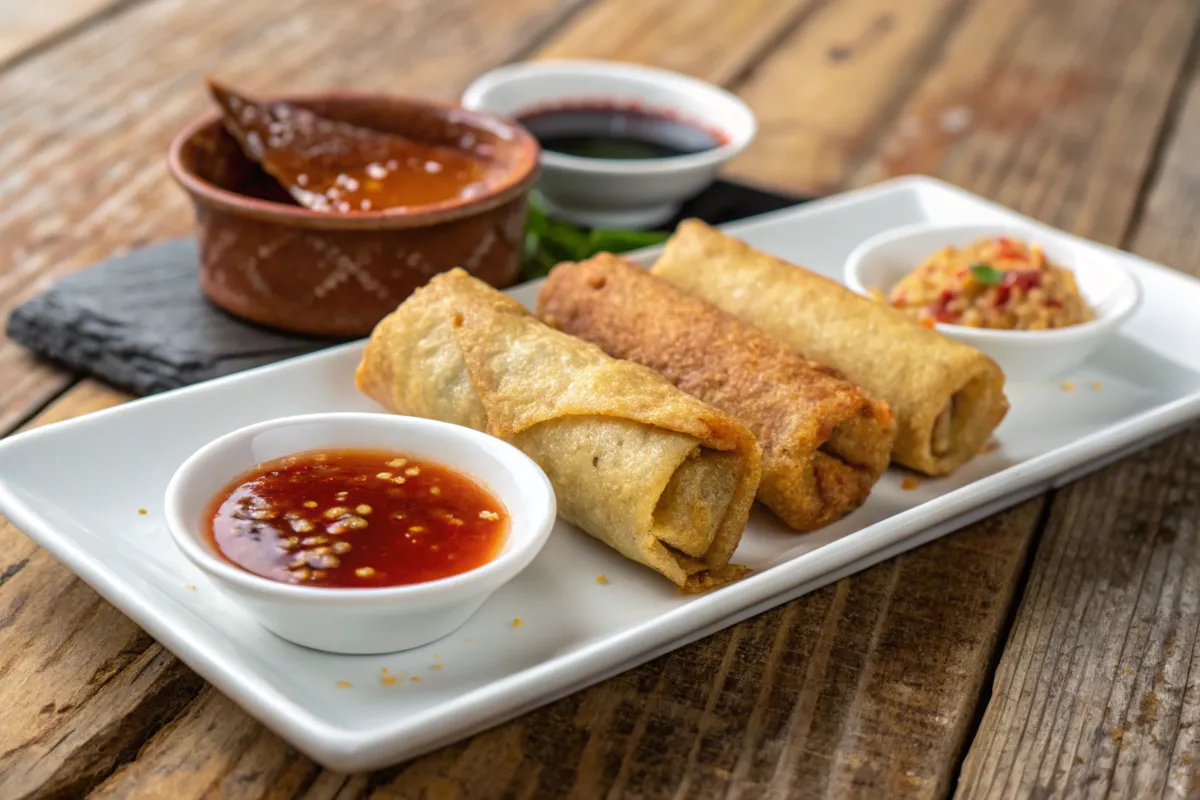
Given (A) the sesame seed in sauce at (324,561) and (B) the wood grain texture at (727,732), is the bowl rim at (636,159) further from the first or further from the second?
(A) the sesame seed in sauce at (324,561)

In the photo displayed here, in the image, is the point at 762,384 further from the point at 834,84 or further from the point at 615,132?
the point at 834,84

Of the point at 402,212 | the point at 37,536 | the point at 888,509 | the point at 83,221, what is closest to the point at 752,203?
the point at 402,212

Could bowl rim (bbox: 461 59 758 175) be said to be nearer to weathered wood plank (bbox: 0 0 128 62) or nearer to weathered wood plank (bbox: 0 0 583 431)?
weathered wood plank (bbox: 0 0 583 431)

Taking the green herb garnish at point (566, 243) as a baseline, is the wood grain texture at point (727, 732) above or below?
above

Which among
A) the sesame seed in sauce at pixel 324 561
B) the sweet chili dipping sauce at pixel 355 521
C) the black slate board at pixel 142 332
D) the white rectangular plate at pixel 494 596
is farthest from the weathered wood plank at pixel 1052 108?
the sesame seed in sauce at pixel 324 561

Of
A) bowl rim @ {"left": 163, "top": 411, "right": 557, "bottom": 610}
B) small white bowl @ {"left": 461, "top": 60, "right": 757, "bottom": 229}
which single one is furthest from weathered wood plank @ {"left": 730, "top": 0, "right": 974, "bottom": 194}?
bowl rim @ {"left": 163, "top": 411, "right": 557, "bottom": 610}

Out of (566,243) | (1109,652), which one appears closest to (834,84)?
(566,243)

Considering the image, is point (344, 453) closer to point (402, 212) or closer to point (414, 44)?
point (402, 212)
